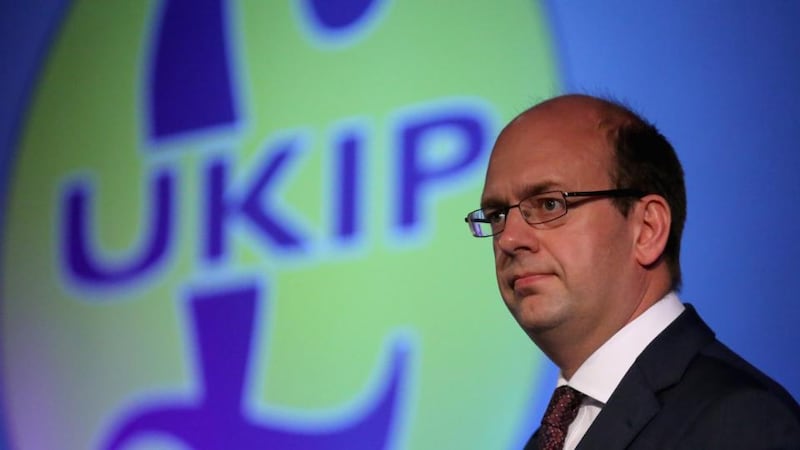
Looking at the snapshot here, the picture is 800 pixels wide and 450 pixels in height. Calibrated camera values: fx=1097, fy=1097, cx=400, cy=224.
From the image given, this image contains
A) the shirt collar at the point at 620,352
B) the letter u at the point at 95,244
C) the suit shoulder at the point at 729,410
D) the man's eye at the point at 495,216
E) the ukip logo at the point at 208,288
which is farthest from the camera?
the letter u at the point at 95,244

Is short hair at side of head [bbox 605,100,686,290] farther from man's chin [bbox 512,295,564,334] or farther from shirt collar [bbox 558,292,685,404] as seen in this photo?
man's chin [bbox 512,295,564,334]

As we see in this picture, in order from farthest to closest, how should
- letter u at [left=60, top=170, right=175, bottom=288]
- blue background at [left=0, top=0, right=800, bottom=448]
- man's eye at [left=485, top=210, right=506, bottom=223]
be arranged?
1. letter u at [left=60, top=170, right=175, bottom=288]
2. blue background at [left=0, top=0, right=800, bottom=448]
3. man's eye at [left=485, top=210, right=506, bottom=223]

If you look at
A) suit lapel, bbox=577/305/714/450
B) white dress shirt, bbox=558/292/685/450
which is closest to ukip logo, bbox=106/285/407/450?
white dress shirt, bbox=558/292/685/450

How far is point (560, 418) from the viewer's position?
1831 millimetres

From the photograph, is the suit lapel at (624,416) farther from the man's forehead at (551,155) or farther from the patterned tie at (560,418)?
the man's forehead at (551,155)

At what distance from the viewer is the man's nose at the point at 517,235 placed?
1.80 m

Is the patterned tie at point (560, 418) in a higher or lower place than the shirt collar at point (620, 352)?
lower

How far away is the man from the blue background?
503mm

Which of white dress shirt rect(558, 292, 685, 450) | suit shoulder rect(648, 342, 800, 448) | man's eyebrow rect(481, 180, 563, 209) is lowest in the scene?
suit shoulder rect(648, 342, 800, 448)

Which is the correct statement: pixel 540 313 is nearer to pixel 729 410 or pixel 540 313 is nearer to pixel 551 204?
pixel 551 204

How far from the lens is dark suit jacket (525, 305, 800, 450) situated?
1.54 metres

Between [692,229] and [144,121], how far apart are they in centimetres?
173

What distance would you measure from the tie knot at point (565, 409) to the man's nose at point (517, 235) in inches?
10.0

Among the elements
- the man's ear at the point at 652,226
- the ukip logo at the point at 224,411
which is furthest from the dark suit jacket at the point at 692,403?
the ukip logo at the point at 224,411
